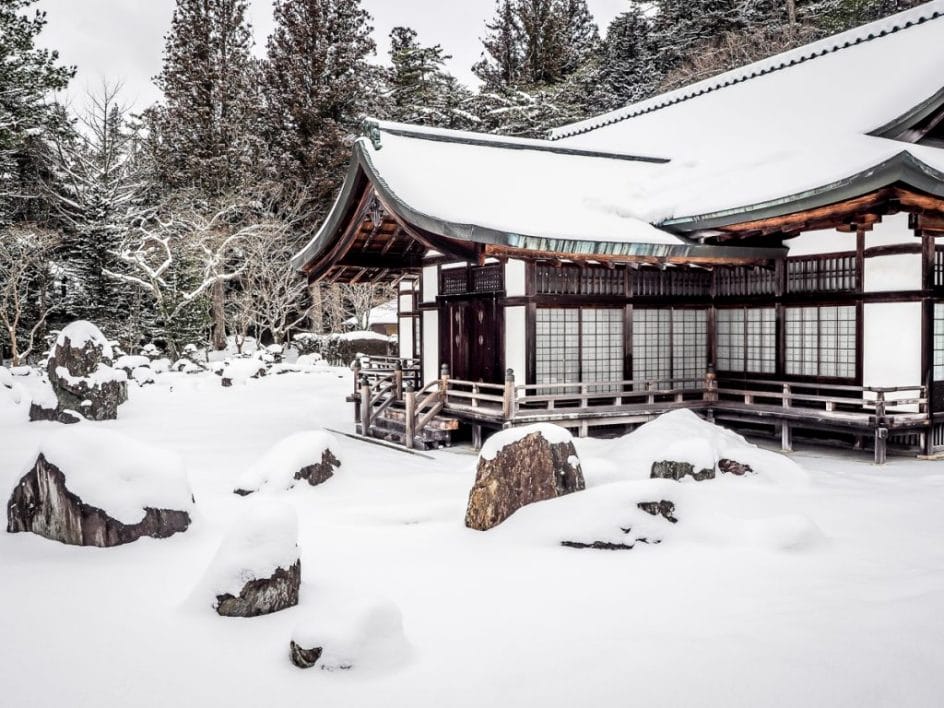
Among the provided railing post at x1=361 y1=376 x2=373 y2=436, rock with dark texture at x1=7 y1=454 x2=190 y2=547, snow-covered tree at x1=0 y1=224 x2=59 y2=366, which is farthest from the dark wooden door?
snow-covered tree at x1=0 y1=224 x2=59 y2=366

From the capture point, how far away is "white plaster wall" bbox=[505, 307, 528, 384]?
1210cm

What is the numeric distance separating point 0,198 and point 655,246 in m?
24.4

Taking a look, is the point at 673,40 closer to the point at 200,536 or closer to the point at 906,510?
the point at 906,510

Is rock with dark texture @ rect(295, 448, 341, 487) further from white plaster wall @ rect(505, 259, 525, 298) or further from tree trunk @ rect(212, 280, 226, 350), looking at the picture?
tree trunk @ rect(212, 280, 226, 350)

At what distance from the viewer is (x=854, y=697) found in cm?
379

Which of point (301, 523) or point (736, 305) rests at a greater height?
point (736, 305)

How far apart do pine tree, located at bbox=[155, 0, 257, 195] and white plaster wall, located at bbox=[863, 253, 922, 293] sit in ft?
89.7

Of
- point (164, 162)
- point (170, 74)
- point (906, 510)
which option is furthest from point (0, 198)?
point (906, 510)

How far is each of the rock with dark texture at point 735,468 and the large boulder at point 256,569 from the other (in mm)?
5745

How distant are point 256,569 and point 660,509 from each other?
3.56 metres

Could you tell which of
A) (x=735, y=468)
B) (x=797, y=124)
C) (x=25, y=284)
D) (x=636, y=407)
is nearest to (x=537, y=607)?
(x=735, y=468)

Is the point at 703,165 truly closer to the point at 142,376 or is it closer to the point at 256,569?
the point at 256,569

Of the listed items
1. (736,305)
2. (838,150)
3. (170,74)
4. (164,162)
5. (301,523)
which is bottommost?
(301,523)

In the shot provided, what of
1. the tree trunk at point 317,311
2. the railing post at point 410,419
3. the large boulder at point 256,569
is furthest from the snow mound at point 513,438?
the tree trunk at point 317,311
